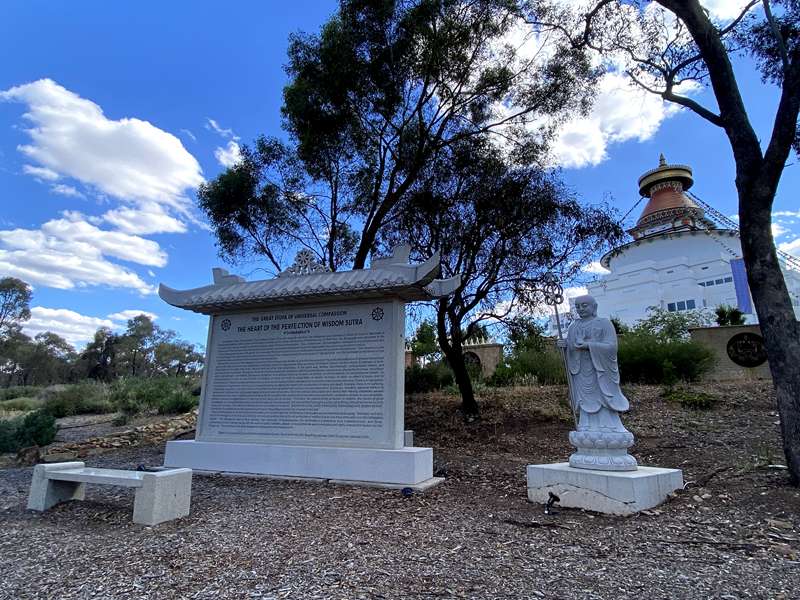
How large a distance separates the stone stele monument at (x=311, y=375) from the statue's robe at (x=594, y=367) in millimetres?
1859

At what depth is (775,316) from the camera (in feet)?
18.0

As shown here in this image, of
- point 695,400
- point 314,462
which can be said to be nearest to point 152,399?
point 314,462

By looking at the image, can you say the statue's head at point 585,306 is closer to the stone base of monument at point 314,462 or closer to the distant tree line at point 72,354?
the stone base of monument at point 314,462

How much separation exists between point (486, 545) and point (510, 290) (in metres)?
6.53

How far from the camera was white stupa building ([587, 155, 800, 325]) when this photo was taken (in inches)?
1394

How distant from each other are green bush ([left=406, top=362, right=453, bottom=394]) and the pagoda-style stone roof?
8160 millimetres

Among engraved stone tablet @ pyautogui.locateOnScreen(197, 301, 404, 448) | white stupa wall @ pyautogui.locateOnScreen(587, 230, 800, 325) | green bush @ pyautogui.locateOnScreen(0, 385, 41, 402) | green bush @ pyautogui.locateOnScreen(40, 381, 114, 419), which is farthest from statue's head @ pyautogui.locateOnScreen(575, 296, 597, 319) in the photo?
white stupa wall @ pyautogui.locateOnScreen(587, 230, 800, 325)

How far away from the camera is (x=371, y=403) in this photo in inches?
251

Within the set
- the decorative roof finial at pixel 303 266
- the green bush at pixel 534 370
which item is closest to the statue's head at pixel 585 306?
the decorative roof finial at pixel 303 266

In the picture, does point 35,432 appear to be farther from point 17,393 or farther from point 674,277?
point 674,277

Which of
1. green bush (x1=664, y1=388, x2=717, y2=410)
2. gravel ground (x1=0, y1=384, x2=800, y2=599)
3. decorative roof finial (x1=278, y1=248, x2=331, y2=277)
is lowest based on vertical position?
gravel ground (x1=0, y1=384, x2=800, y2=599)

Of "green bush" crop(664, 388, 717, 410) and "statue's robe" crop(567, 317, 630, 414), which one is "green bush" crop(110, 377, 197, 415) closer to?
"statue's robe" crop(567, 317, 630, 414)

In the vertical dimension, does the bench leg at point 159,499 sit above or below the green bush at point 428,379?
below

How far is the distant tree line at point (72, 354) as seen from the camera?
137ft
